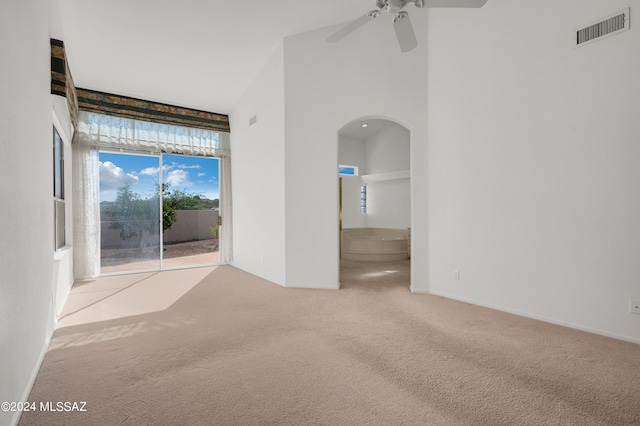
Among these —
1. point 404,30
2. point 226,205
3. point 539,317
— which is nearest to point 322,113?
point 404,30

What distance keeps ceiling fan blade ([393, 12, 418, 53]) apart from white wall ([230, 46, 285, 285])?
195 centimetres

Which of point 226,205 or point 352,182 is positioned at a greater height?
point 352,182

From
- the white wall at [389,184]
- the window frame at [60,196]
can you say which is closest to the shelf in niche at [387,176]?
the white wall at [389,184]

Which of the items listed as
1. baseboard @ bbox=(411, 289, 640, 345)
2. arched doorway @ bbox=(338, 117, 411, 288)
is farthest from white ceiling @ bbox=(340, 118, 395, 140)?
baseboard @ bbox=(411, 289, 640, 345)

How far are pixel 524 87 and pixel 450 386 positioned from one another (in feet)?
9.35

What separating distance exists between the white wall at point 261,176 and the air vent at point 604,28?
319 centimetres

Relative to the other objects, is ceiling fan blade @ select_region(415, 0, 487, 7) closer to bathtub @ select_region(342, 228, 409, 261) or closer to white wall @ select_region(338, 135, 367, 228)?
bathtub @ select_region(342, 228, 409, 261)

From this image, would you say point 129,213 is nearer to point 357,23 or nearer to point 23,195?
point 23,195

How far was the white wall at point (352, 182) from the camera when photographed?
8.77m

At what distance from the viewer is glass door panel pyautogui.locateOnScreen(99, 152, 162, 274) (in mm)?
5410

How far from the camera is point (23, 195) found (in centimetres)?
181

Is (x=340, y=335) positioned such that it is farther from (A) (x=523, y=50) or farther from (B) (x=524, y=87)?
(A) (x=523, y=50)

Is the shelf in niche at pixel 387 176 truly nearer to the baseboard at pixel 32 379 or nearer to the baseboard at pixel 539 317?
the baseboard at pixel 539 317

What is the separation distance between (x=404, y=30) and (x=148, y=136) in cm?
472
